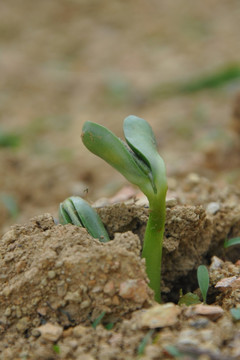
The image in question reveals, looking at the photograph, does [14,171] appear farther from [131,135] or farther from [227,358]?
[227,358]

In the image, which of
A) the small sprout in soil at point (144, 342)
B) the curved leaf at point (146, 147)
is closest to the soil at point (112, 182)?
the small sprout in soil at point (144, 342)

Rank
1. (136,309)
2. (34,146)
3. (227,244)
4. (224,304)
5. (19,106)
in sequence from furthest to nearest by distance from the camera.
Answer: (19,106) → (34,146) → (227,244) → (224,304) → (136,309)

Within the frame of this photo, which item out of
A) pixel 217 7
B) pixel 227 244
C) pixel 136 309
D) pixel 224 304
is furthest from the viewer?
pixel 217 7

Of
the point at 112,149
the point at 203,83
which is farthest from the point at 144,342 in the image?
the point at 203,83

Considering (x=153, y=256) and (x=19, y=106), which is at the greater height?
(x=19, y=106)

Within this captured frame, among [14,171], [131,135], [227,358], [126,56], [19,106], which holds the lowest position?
[227,358]

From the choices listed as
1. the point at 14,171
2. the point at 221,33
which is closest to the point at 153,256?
the point at 14,171

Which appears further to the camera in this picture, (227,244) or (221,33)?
(221,33)

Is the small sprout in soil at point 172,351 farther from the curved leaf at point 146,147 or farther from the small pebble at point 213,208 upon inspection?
the small pebble at point 213,208
